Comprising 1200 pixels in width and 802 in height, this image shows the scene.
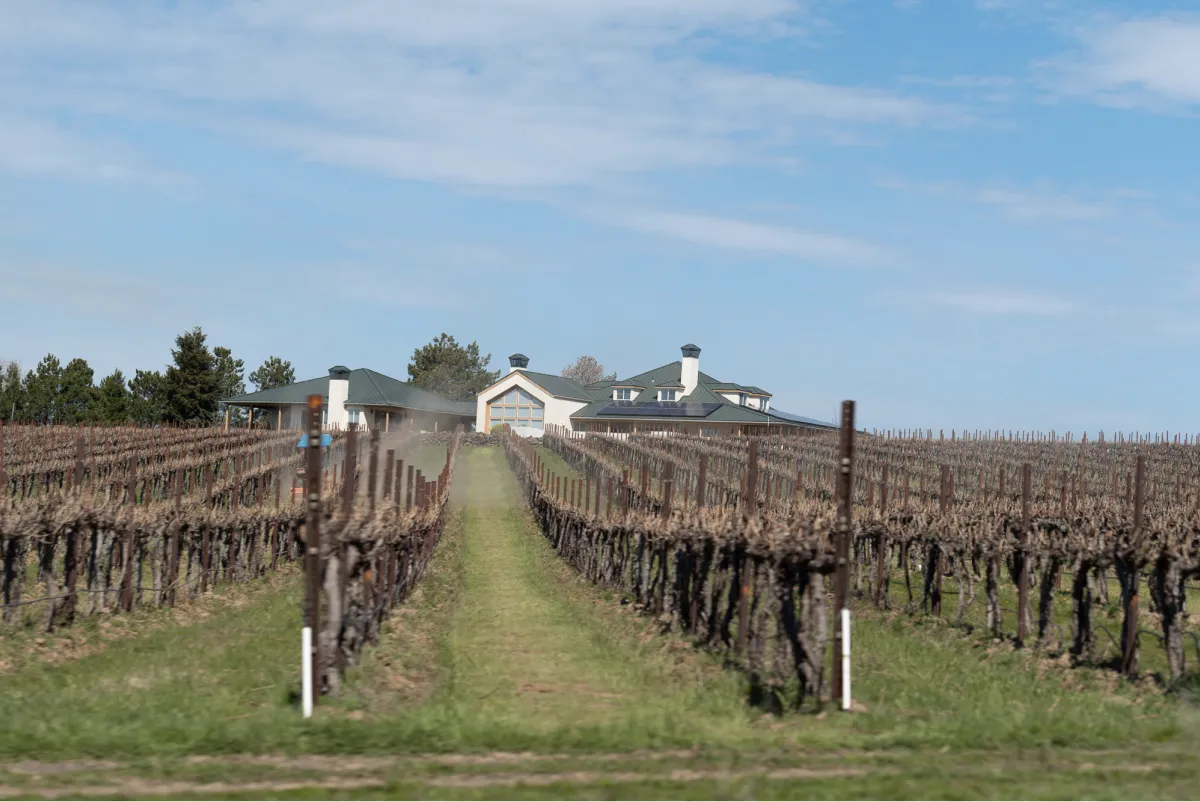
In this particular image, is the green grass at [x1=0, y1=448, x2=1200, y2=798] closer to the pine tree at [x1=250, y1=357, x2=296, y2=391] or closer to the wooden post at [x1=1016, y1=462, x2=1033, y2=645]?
the wooden post at [x1=1016, y1=462, x2=1033, y2=645]

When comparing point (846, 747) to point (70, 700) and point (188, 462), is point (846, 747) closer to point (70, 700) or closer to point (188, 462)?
point (70, 700)

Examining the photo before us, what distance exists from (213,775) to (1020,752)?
7.59 m

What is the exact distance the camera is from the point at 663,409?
83125 mm

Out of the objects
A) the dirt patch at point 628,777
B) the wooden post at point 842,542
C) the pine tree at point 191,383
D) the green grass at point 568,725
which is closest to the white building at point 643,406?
the pine tree at point 191,383

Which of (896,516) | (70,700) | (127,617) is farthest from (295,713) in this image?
(896,516)

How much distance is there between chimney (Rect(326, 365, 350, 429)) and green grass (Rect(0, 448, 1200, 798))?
65.8 metres

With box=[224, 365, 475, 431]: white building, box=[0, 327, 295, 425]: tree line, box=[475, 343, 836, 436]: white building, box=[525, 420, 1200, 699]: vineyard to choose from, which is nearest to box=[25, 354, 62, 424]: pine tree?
box=[0, 327, 295, 425]: tree line

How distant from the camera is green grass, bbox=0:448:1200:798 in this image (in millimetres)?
9781

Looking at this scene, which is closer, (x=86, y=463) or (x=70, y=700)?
(x=70, y=700)

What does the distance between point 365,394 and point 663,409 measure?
22451mm

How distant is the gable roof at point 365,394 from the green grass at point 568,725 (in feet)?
212

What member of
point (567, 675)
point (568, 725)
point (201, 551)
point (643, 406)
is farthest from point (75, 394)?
point (568, 725)

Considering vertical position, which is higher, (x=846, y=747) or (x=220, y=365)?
(x=220, y=365)

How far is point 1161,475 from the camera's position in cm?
5253
